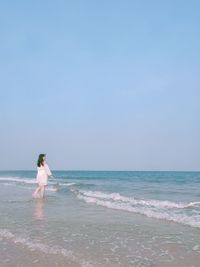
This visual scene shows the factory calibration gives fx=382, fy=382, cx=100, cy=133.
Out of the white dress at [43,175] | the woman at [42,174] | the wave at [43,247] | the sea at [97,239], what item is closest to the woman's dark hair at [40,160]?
the woman at [42,174]

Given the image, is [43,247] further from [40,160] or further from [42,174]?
[40,160]

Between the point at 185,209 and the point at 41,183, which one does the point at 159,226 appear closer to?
the point at 185,209

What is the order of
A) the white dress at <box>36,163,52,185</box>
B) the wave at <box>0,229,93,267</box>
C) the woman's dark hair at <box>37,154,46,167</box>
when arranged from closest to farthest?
the wave at <box>0,229,93,267</box>, the white dress at <box>36,163,52,185</box>, the woman's dark hair at <box>37,154,46,167</box>

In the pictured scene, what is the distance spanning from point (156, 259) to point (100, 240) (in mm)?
1703

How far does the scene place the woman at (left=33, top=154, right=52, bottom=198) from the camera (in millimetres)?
17250

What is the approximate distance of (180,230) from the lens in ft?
29.4

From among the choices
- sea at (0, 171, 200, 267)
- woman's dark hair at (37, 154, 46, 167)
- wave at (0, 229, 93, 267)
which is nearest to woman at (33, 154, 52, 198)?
woman's dark hair at (37, 154, 46, 167)

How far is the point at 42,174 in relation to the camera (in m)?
17.3

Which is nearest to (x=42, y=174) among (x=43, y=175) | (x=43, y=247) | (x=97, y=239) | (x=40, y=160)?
(x=43, y=175)

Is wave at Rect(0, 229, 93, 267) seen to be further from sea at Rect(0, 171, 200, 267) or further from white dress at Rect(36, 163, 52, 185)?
white dress at Rect(36, 163, 52, 185)

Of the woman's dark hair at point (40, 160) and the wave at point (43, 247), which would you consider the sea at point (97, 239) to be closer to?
the wave at point (43, 247)

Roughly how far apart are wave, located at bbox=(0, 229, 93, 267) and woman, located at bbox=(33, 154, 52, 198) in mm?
9026

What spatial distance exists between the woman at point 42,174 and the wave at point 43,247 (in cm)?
903

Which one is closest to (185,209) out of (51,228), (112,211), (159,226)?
(112,211)
